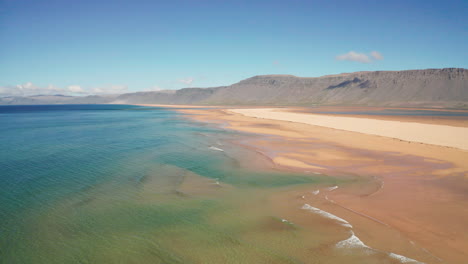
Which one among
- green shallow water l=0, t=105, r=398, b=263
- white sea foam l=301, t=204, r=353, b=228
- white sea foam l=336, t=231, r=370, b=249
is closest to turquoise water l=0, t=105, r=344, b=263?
green shallow water l=0, t=105, r=398, b=263

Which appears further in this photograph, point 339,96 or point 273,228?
point 339,96

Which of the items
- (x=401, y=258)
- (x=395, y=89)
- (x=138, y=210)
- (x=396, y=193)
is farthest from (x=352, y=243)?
(x=395, y=89)

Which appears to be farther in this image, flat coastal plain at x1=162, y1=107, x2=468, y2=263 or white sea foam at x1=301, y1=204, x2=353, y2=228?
white sea foam at x1=301, y1=204, x2=353, y2=228

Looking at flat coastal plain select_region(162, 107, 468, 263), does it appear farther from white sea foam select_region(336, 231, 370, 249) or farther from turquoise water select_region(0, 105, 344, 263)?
turquoise water select_region(0, 105, 344, 263)

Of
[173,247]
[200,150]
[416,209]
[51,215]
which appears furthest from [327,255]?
[200,150]

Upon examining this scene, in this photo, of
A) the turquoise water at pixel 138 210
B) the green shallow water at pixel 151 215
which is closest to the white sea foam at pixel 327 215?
the green shallow water at pixel 151 215

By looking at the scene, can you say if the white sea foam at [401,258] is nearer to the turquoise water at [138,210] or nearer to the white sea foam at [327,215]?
the white sea foam at [327,215]

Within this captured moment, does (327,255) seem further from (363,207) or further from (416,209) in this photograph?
(416,209)
